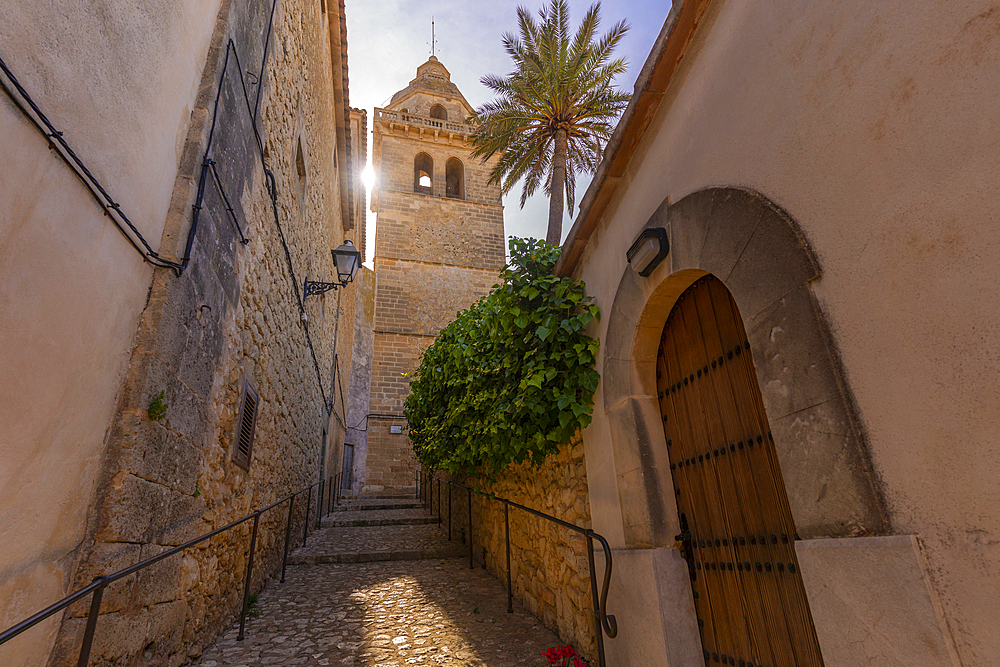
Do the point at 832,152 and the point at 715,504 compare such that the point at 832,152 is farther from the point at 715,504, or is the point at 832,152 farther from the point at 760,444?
the point at 715,504

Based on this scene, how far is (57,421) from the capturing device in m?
1.79

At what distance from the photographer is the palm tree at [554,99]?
10.0 meters

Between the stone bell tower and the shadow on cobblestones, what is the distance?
10.4 metres

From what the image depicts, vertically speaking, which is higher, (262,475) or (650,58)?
(650,58)

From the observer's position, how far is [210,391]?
3.15 meters

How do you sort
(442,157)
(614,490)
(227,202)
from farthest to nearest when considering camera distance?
1. (442,157)
2. (227,202)
3. (614,490)

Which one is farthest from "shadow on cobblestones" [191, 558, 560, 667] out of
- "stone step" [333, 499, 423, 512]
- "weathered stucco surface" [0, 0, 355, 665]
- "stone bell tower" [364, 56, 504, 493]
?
"stone bell tower" [364, 56, 504, 493]

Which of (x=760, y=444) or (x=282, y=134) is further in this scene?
(x=282, y=134)

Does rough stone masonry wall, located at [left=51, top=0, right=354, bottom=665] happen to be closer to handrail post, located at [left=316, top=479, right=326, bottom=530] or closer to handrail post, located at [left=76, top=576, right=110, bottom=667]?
handrail post, located at [left=76, top=576, right=110, bottom=667]

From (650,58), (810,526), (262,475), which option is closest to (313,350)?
(262,475)

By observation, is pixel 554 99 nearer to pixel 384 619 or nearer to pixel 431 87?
pixel 384 619

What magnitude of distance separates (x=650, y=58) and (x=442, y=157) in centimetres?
1990

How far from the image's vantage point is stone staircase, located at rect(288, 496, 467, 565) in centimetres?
588

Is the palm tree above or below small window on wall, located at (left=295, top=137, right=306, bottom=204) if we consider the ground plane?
above
